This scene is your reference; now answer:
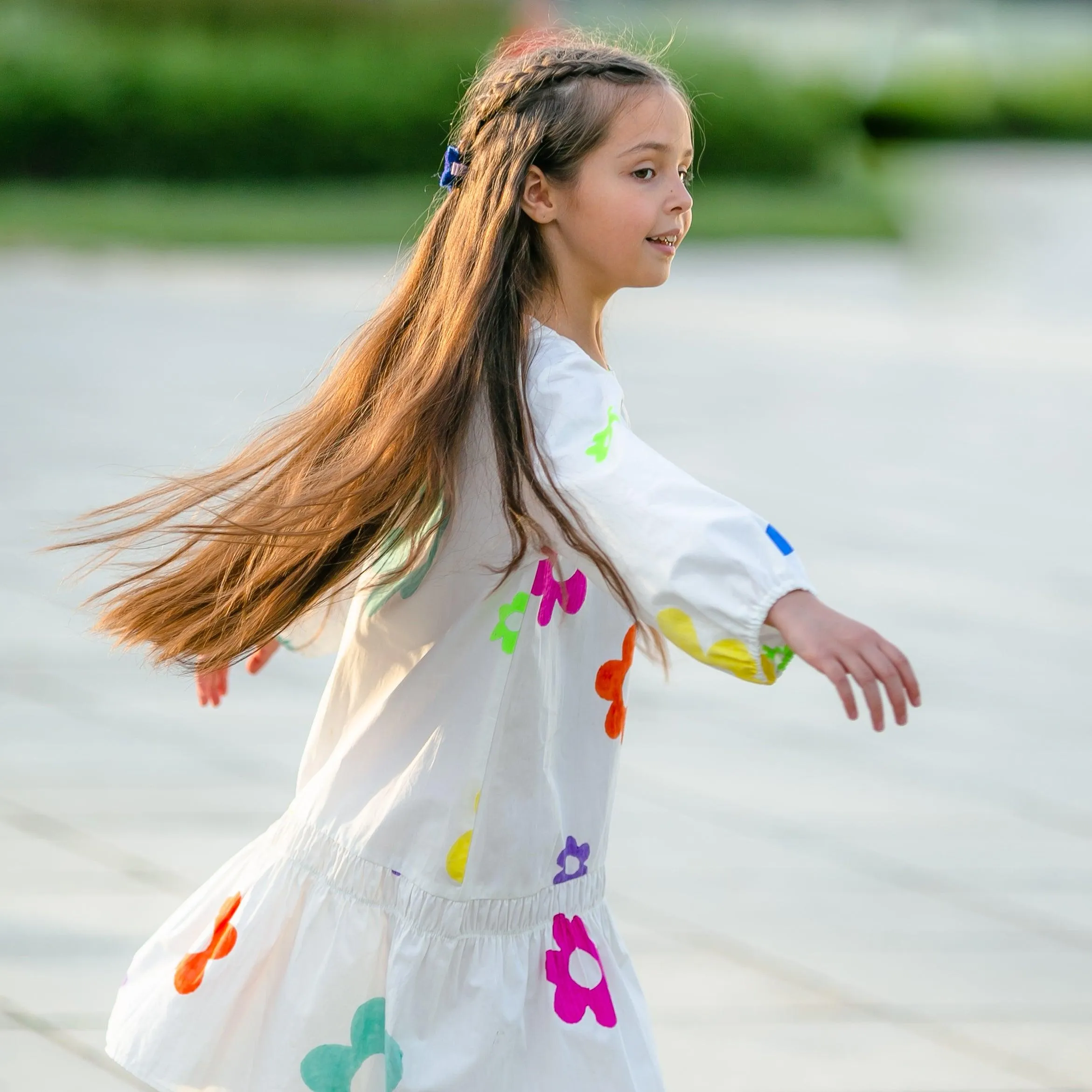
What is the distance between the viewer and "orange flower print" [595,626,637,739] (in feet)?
7.52

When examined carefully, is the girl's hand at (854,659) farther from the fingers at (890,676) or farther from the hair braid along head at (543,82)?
the hair braid along head at (543,82)

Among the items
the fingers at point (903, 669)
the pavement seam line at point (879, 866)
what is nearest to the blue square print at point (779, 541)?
the fingers at point (903, 669)

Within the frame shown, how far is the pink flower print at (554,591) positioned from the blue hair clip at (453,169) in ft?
1.77

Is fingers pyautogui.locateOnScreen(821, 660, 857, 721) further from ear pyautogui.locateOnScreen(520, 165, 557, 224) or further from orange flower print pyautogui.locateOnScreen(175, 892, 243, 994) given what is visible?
orange flower print pyautogui.locateOnScreen(175, 892, 243, 994)

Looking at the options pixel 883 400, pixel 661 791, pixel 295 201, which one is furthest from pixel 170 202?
pixel 661 791

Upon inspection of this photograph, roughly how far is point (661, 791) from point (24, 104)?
17753 mm

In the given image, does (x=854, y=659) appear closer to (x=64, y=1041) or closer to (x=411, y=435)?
(x=411, y=435)

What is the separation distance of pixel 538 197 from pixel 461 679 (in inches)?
22.9


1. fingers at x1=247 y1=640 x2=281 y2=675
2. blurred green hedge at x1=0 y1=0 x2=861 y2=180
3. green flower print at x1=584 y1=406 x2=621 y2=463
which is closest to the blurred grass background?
blurred green hedge at x1=0 y1=0 x2=861 y2=180

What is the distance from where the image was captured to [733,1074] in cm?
309

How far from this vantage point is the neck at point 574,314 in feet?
7.33

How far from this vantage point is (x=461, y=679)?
2223mm

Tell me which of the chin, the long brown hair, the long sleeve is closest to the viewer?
the long sleeve

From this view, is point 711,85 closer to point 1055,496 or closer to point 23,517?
point 1055,496
